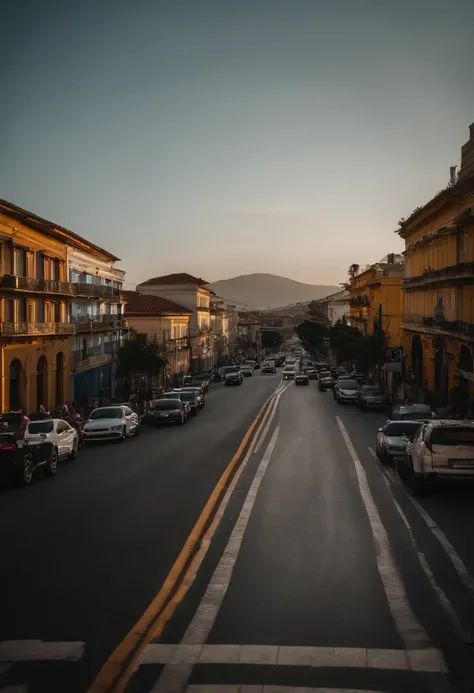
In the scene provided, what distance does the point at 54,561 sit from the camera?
10.6 metres

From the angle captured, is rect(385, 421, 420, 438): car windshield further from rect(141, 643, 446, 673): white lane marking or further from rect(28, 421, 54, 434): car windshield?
rect(141, 643, 446, 673): white lane marking

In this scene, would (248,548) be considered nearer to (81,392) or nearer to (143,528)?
(143,528)

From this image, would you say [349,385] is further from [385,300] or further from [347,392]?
[385,300]

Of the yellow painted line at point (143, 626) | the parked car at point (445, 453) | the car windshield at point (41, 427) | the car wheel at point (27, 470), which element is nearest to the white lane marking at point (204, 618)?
the yellow painted line at point (143, 626)

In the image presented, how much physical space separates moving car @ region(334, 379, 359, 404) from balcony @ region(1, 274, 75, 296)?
18.3 meters

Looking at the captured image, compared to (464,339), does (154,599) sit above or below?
below

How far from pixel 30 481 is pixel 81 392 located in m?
36.1

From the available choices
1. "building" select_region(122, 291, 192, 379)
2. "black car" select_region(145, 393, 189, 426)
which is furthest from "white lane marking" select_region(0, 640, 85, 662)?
"building" select_region(122, 291, 192, 379)

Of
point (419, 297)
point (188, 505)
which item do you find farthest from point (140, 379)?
point (188, 505)

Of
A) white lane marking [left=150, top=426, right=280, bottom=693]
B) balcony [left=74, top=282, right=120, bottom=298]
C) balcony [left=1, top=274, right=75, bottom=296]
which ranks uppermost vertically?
balcony [left=74, top=282, right=120, bottom=298]

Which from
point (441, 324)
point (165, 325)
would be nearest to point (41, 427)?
point (441, 324)

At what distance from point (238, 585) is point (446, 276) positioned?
37040 mm

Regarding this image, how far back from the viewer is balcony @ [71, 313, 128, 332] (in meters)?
51.3

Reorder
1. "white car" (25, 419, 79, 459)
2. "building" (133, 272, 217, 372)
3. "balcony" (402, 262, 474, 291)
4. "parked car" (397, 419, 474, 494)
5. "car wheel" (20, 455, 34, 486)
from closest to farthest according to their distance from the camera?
"parked car" (397, 419, 474, 494) → "car wheel" (20, 455, 34, 486) → "white car" (25, 419, 79, 459) → "balcony" (402, 262, 474, 291) → "building" (133, 272, 217, 372)
